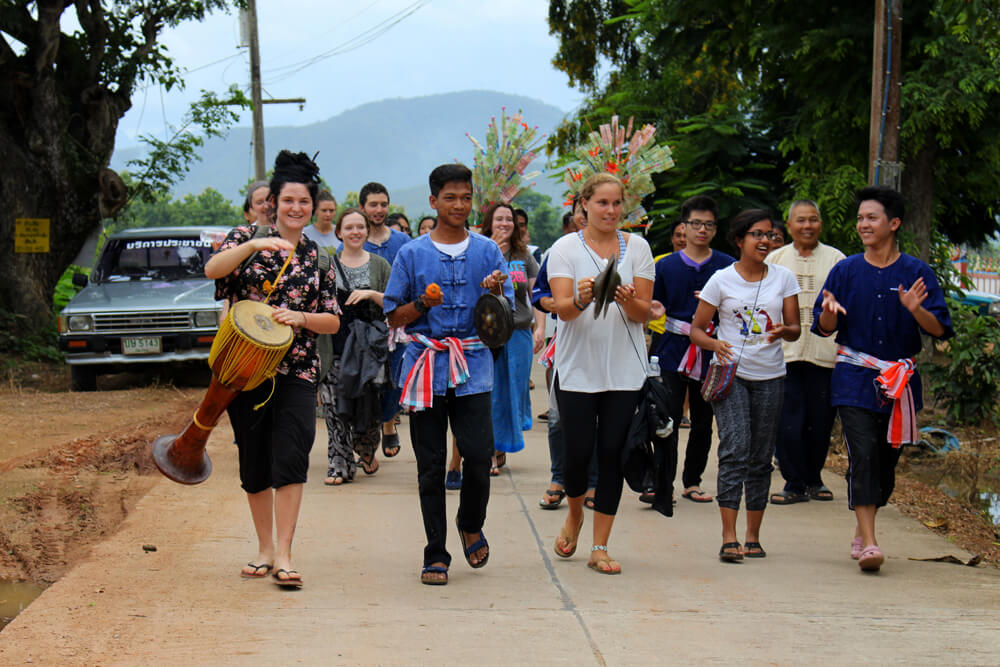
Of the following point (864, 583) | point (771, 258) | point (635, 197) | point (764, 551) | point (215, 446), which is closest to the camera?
point (864, 583)

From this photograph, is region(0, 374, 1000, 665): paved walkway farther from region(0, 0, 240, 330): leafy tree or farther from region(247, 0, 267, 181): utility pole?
region(247, 0, 267, 181): utility pole

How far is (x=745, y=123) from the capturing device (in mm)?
15703

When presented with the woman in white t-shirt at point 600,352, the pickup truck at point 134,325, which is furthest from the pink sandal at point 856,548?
the pickup truck at point 134,325

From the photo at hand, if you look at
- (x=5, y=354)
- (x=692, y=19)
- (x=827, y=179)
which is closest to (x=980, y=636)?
(x=827, y=179)

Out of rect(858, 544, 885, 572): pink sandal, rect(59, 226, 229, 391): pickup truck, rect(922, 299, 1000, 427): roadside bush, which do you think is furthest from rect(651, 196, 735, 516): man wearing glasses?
rect(59, 226, 229, 391): pickup truck

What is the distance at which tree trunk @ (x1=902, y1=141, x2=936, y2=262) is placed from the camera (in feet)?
43.5

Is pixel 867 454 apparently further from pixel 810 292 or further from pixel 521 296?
pixel 521 296

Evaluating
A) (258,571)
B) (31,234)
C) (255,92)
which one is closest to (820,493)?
(258,571)

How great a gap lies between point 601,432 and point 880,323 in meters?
1.65

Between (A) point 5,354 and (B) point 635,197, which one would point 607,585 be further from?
(A) point 5,354

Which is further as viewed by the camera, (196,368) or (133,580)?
(196,368)

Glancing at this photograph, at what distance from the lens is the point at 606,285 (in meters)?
5.45

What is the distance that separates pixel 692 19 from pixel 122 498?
922cm

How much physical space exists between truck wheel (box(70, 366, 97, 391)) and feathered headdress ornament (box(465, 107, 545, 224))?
7494 millimetres
